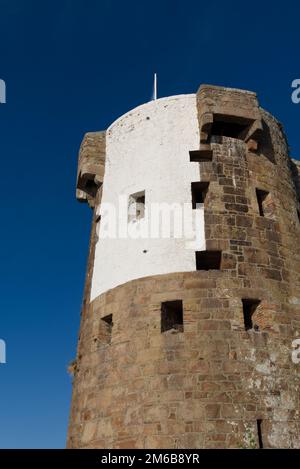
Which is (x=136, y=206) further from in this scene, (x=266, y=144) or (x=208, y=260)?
(x=266, y=144)

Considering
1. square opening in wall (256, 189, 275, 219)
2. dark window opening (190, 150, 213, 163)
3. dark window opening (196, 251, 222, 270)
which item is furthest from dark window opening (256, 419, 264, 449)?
dark window opening (190, 150, 213, 163)

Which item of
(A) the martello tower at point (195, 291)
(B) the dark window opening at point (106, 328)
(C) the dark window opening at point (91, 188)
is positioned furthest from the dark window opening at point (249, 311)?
(C) the dark window opening at point (91, 188)

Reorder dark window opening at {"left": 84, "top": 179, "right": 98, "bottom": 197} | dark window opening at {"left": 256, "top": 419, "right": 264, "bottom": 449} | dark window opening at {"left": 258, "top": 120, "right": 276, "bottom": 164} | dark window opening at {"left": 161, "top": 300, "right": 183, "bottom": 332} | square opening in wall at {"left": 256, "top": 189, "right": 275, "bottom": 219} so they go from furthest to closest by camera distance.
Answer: dark window opening at {"left": 84, "top": 179, "right": 98, "bottom": 197}, dark window opening at {"left": 258, "top": 120, "right": 276, "bottom": 164}, square opening in wall at {"left": 256, "top": 189, "right": 275, "bottom": 219}, dark window opening at {"left": 161, "top": 300, "right": 183, "bottom": 332}, dark window opening at {"left": 256, "top": 419, "right": 264, "bottom": 449}

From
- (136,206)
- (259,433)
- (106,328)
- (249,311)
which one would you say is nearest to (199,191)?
(136,206)

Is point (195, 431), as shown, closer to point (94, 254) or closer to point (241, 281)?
point (241, 281)

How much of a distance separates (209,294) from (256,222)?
8.29 ft

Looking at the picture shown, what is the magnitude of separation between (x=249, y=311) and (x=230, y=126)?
5637 mm

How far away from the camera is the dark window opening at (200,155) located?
43.0 ft

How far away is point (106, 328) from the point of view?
40.3 feet

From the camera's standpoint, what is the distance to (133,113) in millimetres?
14969

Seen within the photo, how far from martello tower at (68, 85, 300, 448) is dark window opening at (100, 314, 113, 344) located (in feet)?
0.11

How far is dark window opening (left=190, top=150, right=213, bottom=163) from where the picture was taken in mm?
13109

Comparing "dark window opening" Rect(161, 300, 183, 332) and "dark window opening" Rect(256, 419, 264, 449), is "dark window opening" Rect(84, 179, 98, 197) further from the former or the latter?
"dark window opening" Rect(256, 419, 264, 449)

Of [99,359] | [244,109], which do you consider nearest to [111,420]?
[99,359]
